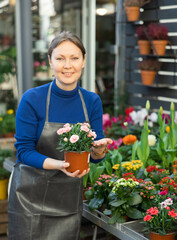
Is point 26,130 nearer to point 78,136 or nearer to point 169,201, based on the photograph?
point 78,136

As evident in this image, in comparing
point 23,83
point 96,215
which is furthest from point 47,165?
point 23,83

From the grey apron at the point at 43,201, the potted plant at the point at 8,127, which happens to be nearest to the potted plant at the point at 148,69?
the potted plant at the point at 8,127

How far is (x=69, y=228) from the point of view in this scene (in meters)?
1.97

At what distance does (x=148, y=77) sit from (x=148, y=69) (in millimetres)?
77

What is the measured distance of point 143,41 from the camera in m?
3.85

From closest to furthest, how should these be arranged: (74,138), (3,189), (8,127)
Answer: (74,138)
(3,189)
(8,127)

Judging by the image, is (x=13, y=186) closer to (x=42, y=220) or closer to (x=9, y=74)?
(x=42, y=220)

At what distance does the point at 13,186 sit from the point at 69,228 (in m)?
0.35

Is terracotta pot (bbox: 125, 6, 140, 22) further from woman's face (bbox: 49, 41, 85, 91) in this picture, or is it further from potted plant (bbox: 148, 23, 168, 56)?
woman's face (bbox: 49, 41, 85, 91)

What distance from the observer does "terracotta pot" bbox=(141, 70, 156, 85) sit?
12.6 feet

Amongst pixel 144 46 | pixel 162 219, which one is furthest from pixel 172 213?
pixel 144 46

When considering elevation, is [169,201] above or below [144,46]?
below

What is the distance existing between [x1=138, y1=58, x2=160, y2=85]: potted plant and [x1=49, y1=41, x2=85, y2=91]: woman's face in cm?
209

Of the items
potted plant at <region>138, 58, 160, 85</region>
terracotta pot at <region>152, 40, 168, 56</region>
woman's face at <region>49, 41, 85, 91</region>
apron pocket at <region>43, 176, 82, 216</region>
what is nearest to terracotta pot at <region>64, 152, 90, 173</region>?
apron pocket at <region>43, 176, 82, 216</region>
